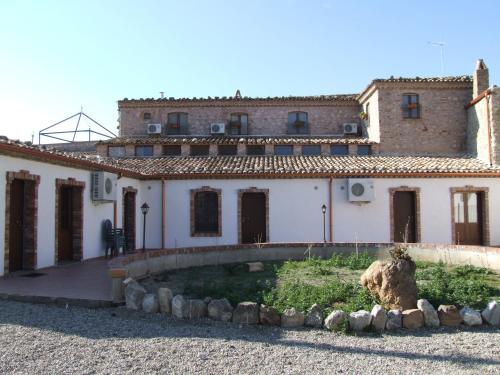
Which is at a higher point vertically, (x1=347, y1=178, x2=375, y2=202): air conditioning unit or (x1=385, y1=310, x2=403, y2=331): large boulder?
(x1=347, y1=178, x2=375, y2=202): air conditioning unit

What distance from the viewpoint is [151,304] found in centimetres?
712

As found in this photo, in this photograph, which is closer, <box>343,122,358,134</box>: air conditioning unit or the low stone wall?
the low stone wall

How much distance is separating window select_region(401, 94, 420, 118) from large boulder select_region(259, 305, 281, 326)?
668 inches

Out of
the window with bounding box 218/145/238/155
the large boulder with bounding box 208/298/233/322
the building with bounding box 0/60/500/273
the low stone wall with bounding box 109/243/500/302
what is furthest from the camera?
the window with bounding box 218/145/238/155

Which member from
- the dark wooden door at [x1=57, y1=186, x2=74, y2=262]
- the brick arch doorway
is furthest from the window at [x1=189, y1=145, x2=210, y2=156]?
the dark wooden door at [x1=57, y1=186, x2=74, y2=262]

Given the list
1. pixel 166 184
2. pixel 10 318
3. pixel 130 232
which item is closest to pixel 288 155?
pixel 166 184

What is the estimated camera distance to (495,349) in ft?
18.9

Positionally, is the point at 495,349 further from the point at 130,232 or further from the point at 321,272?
the point at 130,232

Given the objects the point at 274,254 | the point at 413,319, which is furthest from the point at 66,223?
the point at 413,319

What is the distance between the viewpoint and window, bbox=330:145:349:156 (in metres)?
20.8

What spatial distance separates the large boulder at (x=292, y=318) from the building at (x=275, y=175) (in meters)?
6.31

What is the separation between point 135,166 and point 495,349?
14768mm

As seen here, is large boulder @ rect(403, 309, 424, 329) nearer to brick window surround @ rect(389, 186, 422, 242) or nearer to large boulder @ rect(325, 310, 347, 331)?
large boulder @ rect(325, 310, 347, 331)

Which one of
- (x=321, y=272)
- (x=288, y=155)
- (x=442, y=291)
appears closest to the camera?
(x=442, y=291)
